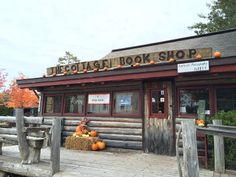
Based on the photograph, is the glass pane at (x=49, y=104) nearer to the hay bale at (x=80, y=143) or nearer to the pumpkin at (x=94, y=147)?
the hay bale at (x=80, y=143)

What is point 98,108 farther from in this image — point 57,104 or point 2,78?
point 2,78

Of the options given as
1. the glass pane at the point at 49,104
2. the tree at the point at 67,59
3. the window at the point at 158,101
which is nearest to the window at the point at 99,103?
the window at the point at 158,101

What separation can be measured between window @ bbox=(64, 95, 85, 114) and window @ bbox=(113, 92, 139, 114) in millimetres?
1396

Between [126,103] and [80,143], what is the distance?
6.60 ft

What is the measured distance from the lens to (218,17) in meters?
21.2

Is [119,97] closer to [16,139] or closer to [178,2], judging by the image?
[16,139]

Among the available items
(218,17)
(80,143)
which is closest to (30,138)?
(80,143)

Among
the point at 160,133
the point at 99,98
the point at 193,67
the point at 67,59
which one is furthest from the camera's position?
the point at 67,59

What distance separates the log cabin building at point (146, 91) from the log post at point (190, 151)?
2835 millimetres

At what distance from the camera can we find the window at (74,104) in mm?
8289

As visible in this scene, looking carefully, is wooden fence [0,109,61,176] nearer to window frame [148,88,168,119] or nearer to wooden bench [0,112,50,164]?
wooden bench [0,112,50,164]

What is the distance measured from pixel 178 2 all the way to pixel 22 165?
1414 centimetres

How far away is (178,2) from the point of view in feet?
49.5

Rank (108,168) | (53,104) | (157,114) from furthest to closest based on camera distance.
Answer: (53,104)
(157,114)
(108,168)
